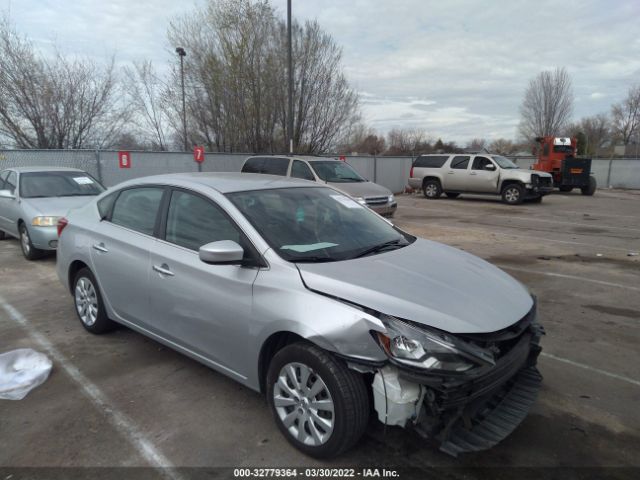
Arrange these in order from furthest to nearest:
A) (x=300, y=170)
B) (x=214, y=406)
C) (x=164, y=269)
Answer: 1. (x=300, y=170)
2. (x=164, y=269)
3. (x=214, y=406)

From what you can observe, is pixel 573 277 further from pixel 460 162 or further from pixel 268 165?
pixel 460 162

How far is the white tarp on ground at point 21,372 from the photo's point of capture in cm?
339

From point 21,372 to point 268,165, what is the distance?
9.60m

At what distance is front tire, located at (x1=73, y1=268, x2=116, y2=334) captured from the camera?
4277 mm

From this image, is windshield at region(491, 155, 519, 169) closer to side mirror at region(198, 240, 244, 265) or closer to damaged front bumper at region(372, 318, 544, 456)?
damaged front bumper at region(372, 318, 544, 456)

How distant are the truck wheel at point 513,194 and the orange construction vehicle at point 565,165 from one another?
5909 millimetres

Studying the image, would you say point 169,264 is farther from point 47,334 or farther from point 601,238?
point 601,238

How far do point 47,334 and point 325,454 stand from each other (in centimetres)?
335

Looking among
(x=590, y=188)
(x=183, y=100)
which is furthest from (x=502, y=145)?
(x=183, y=100)

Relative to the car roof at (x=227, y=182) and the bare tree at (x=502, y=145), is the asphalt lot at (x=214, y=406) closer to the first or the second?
the car roof at (x=227, y=182)

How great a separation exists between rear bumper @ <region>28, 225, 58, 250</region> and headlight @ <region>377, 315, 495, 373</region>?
21.9 feet

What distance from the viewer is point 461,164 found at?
18750mm

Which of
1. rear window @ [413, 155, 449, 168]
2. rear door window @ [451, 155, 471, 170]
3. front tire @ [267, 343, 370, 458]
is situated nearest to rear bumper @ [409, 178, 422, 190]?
rear window @ [413, 155, 449, 168]

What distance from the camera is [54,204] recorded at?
7.65 meters
